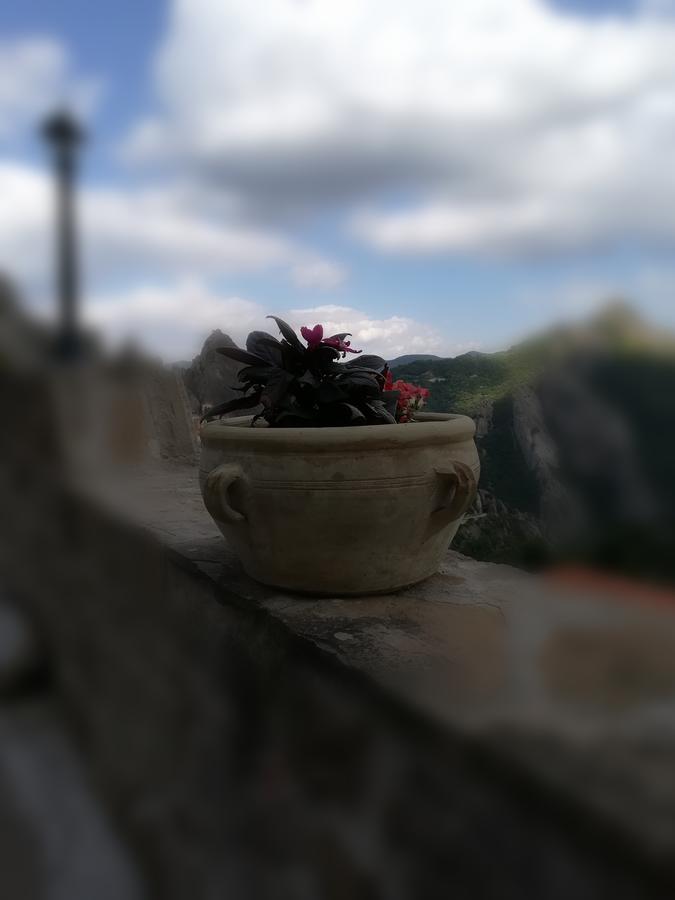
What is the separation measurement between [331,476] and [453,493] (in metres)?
0.30

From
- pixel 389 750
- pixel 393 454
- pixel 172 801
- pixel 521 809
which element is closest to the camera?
pixel 521 809

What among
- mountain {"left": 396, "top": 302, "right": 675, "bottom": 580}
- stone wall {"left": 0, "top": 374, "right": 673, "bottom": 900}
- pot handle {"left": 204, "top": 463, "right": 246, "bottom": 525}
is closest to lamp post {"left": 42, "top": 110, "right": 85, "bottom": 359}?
stone wall {"left": 0, "top": 374, "right": 673, "bottom": 900}

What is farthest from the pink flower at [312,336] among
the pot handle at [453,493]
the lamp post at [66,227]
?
the lamp post at [66,227]

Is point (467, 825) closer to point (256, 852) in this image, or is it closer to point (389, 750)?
point (389, 750)

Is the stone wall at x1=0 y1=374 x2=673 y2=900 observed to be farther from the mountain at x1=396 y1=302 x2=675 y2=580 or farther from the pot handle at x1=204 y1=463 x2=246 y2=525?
the mountain at x1=396 y1=302 x2=675 y2=580

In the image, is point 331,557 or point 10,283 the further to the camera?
point 10,283

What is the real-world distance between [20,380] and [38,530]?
25.9 inches

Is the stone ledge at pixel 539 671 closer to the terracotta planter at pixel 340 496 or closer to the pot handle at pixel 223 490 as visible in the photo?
the terracotta planter at pixel 340 496

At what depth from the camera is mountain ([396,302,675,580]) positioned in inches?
29.4

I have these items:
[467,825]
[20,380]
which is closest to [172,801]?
[467,825]

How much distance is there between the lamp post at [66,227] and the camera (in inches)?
98.0

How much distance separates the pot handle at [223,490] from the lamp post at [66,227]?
1.23m

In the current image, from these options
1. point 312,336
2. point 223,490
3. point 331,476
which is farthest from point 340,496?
point 312,336

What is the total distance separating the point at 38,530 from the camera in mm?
3084
